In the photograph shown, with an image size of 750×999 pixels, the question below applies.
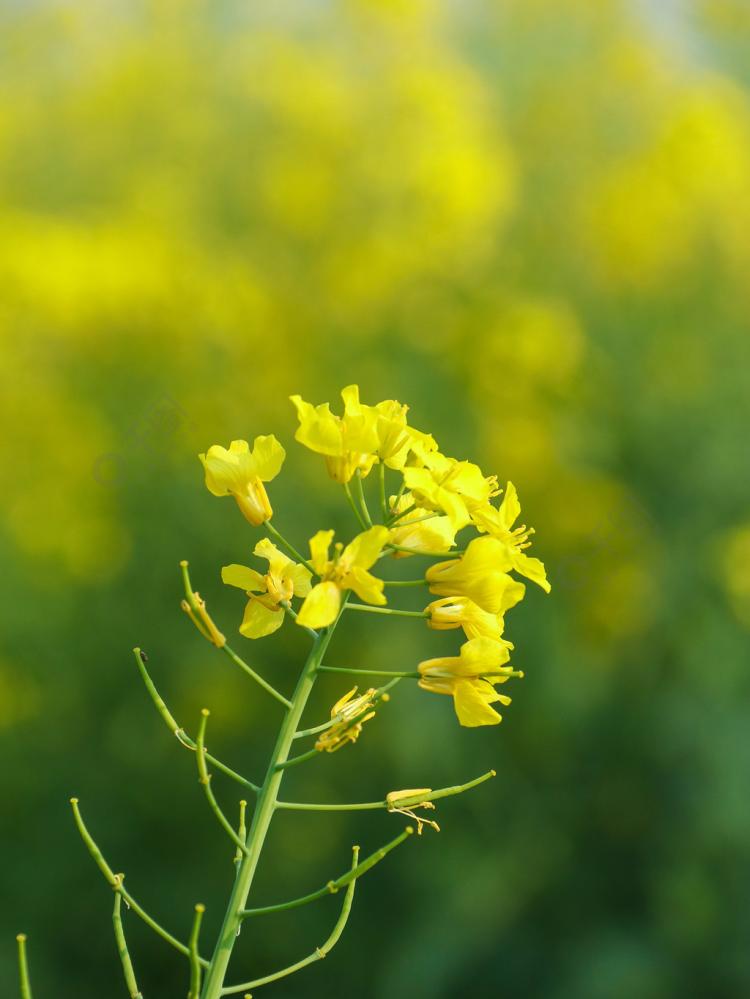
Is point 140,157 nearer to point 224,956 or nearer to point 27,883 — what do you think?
point 27,883

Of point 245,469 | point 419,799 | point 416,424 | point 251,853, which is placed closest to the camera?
point 251,853

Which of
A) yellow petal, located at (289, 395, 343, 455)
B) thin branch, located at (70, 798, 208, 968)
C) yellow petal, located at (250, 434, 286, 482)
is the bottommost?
thin branch, located at (70, 798, 208, 968)

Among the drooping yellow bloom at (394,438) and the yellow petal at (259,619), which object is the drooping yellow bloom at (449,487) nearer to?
the drooping yellow bloom at (394,438)

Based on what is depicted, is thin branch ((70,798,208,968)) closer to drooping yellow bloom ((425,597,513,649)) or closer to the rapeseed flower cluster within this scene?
the rapeseed flower cluster

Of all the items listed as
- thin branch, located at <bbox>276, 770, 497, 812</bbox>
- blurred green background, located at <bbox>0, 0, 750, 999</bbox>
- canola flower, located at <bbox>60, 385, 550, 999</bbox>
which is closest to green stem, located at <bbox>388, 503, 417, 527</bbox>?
canola flower, located at <bbox>60, 385, 550, 999</bbox>

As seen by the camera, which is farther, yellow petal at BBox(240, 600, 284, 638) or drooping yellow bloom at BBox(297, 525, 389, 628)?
yellow petal at BBox(240, 600, 284, 638)

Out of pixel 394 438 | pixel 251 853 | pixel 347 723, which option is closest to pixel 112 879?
pixel 251 853

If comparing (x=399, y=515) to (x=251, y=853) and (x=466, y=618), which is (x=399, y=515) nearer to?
(x=466, y=618)
